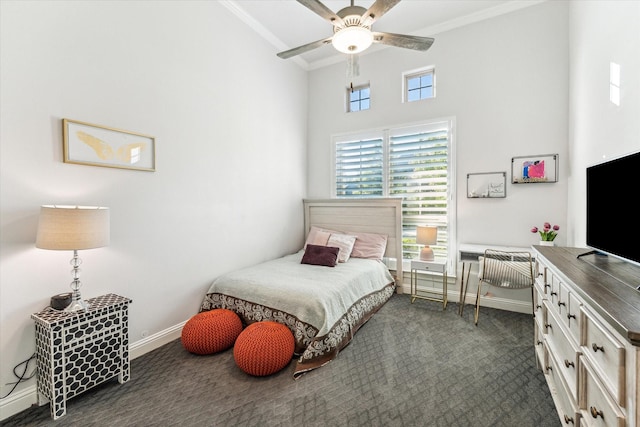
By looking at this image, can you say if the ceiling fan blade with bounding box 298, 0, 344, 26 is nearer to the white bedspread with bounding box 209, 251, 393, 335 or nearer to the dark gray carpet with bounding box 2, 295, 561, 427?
the white bedspread with bounding box 209, 251, 393, 335

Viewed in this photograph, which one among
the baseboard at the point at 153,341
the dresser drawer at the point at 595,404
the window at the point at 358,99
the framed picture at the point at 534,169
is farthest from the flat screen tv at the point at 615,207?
the baseboard at the point at 153,341

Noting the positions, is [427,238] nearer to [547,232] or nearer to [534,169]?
[547,232]

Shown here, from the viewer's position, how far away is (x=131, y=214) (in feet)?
7.64

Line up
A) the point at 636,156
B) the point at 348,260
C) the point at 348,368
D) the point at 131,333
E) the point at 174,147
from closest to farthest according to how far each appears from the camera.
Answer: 1. the point at 636,156
2. the point at 348,368
3. the point at 131,333
4. the point at 174,147
5. the point at 348,260

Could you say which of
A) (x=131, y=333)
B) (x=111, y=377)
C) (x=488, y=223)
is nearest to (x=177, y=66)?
(x=131, y=333)

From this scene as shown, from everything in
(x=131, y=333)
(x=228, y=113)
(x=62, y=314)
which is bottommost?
(x=131, y=333)

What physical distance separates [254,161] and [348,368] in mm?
2584

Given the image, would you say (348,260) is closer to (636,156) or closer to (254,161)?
(254,161)

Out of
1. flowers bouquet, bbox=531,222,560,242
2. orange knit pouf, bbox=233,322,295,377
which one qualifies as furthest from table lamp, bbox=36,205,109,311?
flowers bouquet, bbox=531,222,560,242

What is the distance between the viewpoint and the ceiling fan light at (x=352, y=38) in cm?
206

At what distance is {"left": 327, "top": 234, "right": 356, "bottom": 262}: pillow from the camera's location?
11.8 feet

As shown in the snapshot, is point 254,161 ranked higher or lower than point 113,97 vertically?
lower

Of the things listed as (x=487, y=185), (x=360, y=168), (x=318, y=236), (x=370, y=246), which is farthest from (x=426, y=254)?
(x=360, y=168)

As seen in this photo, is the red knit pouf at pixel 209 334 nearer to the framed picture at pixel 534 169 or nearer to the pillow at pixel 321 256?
the pillow at pixel 321 256
